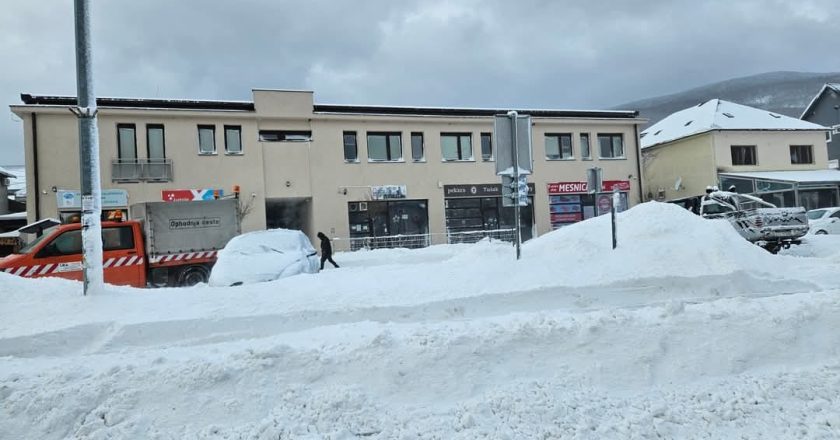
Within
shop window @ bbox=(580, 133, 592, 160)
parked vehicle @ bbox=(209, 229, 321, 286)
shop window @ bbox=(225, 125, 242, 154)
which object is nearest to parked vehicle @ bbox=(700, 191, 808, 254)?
shop window @ bbox=(580, 133, 592, 160)

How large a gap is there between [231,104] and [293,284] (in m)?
18.4

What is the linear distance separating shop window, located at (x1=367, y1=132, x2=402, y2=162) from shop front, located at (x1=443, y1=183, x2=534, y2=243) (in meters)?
3.06

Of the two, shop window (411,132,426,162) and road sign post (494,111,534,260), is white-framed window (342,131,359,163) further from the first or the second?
road sign post (494,111,534,260)

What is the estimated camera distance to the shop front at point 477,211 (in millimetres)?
25953

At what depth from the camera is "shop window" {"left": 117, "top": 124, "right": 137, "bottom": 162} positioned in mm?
→ 21672

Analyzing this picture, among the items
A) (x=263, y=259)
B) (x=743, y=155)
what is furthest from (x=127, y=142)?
(x=743, y=155)

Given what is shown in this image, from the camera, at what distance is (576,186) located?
2791 cm

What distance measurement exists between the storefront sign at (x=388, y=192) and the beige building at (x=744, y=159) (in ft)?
55.3

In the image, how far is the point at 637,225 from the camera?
9.82 meters

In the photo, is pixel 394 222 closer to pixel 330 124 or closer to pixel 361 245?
pixel 361 245

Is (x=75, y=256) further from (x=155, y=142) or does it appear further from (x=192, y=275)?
(x=155, y=142)

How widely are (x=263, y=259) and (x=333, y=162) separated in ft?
48.3

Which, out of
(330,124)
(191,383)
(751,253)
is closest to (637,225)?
(751,253)

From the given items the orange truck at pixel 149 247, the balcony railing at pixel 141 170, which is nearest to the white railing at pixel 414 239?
the balcony railing at pixel 141 170
